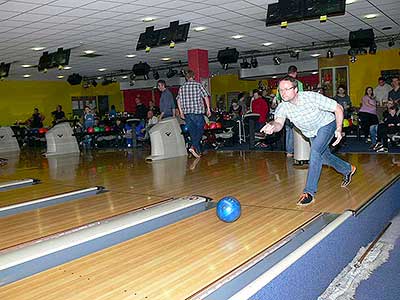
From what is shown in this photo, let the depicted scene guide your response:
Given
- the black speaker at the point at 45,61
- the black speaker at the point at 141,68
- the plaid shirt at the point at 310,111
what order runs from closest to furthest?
the plaid shirt at the point at 310,111 → the black speaker at the point at 45,61 → the black speaker at the point at 141,68

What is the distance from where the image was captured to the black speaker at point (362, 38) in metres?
8.58

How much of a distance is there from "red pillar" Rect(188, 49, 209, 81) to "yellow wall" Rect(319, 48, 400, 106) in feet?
16.0

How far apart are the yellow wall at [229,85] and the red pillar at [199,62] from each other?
29.8 feet

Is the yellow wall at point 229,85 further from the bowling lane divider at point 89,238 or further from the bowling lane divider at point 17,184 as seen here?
the bowling lane divider at point 89,238

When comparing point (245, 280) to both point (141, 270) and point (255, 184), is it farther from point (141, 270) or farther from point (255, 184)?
point (255, 184)

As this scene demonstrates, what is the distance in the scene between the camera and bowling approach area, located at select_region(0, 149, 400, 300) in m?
1.86

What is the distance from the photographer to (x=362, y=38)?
8.65m

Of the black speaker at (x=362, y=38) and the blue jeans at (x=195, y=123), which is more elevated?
the black speaker at (x=362, y=38)

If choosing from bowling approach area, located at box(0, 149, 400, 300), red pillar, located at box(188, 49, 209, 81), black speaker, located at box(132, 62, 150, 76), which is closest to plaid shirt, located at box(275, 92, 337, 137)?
bowling approach area, located at box(0, 149, 400, 300)

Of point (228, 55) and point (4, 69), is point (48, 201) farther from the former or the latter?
point (4, 69)

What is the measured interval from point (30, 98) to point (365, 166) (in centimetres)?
1422

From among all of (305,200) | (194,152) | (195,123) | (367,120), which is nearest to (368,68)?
(367,120)

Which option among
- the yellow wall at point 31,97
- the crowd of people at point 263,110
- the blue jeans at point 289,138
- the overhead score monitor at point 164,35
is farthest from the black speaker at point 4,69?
the blue jeans at point 289,138

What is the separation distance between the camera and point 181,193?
3.72m
